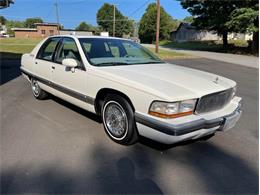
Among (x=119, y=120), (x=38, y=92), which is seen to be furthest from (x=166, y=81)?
(x=38, y=92)

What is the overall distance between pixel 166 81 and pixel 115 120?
993mm

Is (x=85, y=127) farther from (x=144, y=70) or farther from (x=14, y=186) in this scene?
(x=14, y=186)

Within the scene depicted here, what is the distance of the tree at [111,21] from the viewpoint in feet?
278

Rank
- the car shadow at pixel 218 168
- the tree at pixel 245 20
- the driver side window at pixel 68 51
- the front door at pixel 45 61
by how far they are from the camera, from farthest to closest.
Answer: the tree at pixel 245 20
the front door at pixel 45 61
the driver side window at pixel 68 51
the car shadow at pixel 218 168

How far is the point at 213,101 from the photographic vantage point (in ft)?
11.8

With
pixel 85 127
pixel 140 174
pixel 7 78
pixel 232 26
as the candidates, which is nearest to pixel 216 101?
pixel 140 174

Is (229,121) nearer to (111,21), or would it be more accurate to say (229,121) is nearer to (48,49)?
(48,49)

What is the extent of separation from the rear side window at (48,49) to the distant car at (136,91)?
0.04m

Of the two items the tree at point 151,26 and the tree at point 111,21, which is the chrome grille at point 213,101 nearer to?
the tree at point 151,26

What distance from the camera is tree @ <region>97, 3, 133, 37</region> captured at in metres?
84.8

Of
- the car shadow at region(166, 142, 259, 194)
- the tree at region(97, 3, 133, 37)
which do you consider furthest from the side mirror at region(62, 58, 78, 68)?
the tree at region(97, 3, 133, 37)

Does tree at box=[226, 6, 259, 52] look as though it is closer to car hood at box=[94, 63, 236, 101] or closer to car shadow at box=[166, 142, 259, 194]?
car hood at box=[94, 63, 236, 101]

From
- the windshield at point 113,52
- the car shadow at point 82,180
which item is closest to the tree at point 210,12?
the windshield at point 113,52

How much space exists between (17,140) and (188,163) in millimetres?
2502
